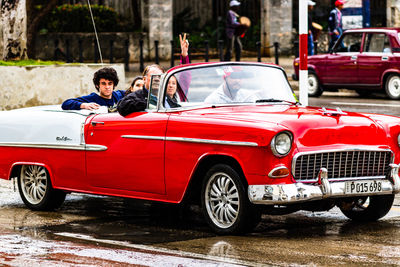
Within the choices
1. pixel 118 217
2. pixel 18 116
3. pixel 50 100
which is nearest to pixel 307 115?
pixel 118 217

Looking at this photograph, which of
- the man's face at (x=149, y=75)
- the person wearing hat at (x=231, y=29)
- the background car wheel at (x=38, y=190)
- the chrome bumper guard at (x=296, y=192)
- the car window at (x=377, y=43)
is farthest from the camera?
the person wearing hat at (x=231, y=29)

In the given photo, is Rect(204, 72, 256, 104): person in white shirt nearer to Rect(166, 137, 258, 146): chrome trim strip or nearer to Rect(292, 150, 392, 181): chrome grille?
Rect(166, 137, 258, 146): chrome trim strip

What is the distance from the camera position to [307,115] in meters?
7.89

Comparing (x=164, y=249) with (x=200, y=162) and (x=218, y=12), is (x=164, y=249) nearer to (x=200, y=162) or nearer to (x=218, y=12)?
(x=200, y=162)

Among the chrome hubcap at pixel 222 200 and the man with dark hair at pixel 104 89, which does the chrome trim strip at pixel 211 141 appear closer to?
the chrome hubcap at pixel 222 200

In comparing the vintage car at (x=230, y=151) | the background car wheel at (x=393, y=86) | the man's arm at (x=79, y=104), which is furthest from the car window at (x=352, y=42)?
the vintage car at (x=230, y=151)

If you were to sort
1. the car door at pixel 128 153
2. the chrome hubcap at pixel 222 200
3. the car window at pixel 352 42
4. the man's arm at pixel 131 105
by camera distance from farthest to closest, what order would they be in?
the car window at pixel 352 42 → the man's arm at pixel 131 105 → the car door at pixel 128 153 → the chrome hubcap at pixel 222 200

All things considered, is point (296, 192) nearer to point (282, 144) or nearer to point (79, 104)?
point (282, 144)

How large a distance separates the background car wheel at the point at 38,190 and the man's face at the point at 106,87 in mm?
1020

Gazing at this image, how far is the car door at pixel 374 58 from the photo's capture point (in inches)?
809

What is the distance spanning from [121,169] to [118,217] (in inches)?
24.6

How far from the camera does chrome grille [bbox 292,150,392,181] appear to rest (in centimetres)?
760

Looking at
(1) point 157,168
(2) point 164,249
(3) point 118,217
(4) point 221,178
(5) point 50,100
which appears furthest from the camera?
(5) point 50,100

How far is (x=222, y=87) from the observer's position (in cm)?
866
